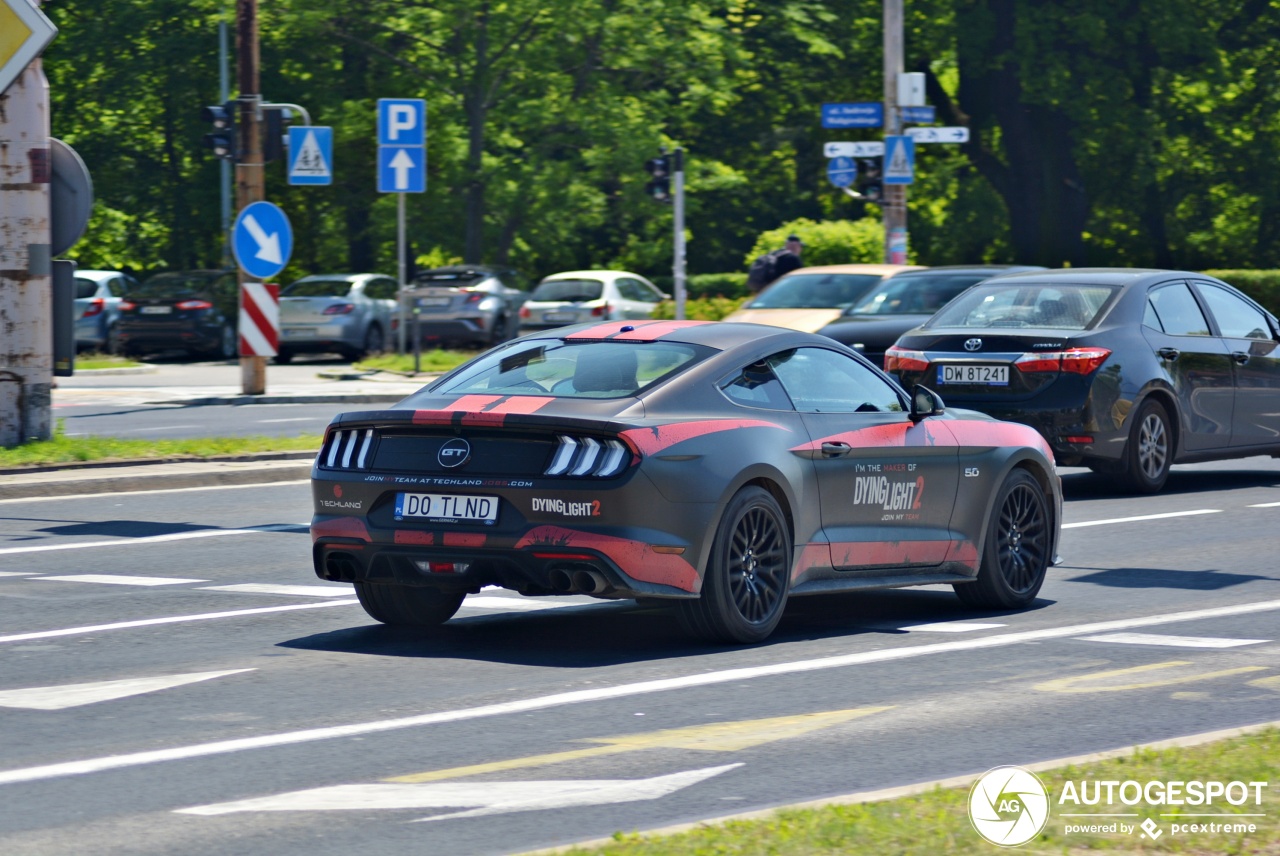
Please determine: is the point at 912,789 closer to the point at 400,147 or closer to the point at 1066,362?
the point at 1066,362

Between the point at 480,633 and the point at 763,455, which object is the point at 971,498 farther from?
the point at 480,633

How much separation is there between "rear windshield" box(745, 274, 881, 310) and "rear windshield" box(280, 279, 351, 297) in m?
12.9

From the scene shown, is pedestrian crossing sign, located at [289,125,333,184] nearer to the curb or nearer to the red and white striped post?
the red and white striped post

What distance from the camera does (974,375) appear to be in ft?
48.1

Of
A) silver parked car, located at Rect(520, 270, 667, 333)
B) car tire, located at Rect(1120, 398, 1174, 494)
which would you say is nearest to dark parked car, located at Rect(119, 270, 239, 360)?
silver parked car, located at Rect(520, 270, 667, 333)


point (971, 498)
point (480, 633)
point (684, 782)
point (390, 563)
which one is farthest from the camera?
point (971, 498)

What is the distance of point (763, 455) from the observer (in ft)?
28.3

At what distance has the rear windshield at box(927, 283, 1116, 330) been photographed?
49.0 feet

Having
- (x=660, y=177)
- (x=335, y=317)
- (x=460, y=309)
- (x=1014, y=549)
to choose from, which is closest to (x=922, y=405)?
(x=1014, y=549)

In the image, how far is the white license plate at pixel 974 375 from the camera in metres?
14.6

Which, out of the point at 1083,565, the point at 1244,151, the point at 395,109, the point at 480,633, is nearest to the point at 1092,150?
the point at 1244,151

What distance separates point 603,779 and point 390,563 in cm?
255

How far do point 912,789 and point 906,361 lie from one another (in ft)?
30.8

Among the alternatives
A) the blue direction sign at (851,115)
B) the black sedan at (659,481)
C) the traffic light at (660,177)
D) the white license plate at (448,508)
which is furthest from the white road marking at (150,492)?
the traffic light at (660,177)
